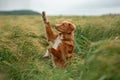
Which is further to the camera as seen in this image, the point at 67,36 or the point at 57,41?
the point at 57,41

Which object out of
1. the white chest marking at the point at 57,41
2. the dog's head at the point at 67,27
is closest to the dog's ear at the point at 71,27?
the dog's head at the point at 67,27

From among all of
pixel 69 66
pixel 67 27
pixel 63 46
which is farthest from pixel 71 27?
pixel 69 66

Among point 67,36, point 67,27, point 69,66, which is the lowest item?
point 69,66

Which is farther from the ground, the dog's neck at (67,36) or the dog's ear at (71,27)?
the dog's ear at (71,27)

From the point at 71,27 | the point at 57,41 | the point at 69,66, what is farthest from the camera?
the point at 57,41

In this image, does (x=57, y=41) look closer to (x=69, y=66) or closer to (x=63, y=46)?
(x=63, y=46)

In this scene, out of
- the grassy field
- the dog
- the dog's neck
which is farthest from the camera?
the dog's neck

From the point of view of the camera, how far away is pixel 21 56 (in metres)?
5.11

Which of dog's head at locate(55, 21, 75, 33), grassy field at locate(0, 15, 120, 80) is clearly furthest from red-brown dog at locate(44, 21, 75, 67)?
grassy field at locate(0, 15, 120, 80)

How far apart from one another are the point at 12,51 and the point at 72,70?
131 cm

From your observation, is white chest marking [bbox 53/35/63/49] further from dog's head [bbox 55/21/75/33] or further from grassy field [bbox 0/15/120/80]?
grassy field [bbox 0/15/120/80]

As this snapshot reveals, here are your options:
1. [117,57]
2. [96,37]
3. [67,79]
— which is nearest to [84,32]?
[96,37]

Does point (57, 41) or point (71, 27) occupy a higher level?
point (71, 27)

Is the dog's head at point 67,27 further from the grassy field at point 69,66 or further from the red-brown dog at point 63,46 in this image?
the grassy field at point 69,66
